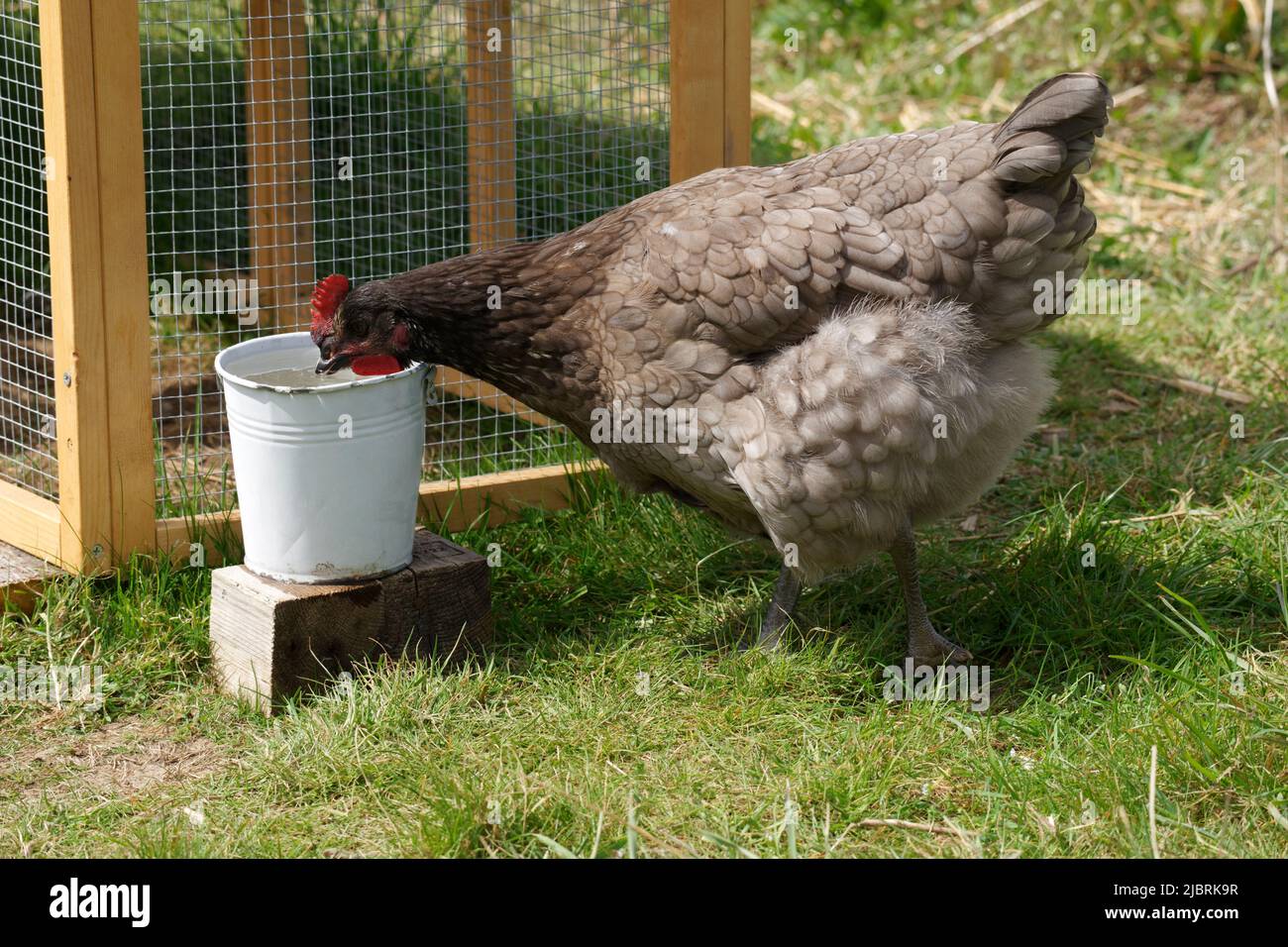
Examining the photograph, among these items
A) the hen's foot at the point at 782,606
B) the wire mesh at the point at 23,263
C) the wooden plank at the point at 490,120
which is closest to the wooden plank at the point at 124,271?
the wire mesh at the point at 23,263

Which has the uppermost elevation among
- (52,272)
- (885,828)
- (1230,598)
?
(52,272)

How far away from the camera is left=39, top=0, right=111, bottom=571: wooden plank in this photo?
140 inches

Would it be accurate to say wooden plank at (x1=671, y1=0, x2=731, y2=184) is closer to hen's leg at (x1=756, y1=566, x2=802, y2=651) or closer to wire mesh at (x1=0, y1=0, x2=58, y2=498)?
hen's leg at (x1=756, y1=566, x2=802, y2=651)

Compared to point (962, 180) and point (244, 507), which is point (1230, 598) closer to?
point (962, 180)

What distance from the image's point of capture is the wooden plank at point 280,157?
14.4ft

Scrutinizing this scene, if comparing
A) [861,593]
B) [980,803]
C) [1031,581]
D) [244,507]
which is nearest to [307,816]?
[244,507]

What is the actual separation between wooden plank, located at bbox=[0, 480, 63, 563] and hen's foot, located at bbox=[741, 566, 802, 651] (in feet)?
6.35

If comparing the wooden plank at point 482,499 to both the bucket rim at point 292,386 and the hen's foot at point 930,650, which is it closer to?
the bucket rim at point 292,386

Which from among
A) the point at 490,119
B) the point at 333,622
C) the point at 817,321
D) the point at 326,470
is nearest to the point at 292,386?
the point at 326,470

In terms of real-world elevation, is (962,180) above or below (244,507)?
above

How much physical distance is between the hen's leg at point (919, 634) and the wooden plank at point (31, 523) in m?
2.27

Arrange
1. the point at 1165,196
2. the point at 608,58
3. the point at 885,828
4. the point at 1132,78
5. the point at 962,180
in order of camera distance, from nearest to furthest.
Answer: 1. the point at 885,828
2. the point at 962,180
3. the point at 608,58
4. the point at 1165,196
5. the point at 1132,78

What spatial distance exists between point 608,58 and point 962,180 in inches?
61.5

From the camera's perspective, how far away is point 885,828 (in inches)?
118
